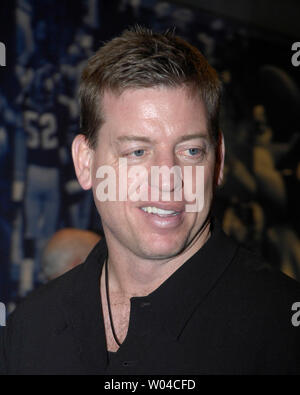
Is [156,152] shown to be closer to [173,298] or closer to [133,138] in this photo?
[133,138]

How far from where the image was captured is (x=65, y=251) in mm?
2945

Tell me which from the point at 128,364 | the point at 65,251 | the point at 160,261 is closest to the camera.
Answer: the point at 128,364

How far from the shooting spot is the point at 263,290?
53.6 inches

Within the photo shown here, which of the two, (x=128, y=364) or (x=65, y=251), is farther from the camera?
(x=65, y=251)

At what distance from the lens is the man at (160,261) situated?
4.33 ft

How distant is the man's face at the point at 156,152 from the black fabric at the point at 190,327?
10cm

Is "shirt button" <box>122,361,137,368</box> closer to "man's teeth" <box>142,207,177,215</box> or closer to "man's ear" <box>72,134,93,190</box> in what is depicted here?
"man's teeth" <box>142,207,177,215</box>

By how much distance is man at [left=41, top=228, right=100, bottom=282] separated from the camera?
9.45 ft

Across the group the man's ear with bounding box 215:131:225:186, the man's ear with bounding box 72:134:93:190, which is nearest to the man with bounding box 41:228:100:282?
the man's ear with bounding box 72:134:93:190

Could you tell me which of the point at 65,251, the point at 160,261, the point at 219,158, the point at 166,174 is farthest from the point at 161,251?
the point at 65,251

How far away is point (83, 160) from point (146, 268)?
0.36 m

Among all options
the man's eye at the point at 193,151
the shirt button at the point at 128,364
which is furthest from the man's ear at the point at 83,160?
the shirt button at the point at 128,364

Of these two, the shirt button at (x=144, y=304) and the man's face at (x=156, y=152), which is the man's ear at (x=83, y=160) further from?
the shirt button at (x=144, y=304)

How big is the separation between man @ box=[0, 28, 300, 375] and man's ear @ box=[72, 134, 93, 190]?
0.11 ft
